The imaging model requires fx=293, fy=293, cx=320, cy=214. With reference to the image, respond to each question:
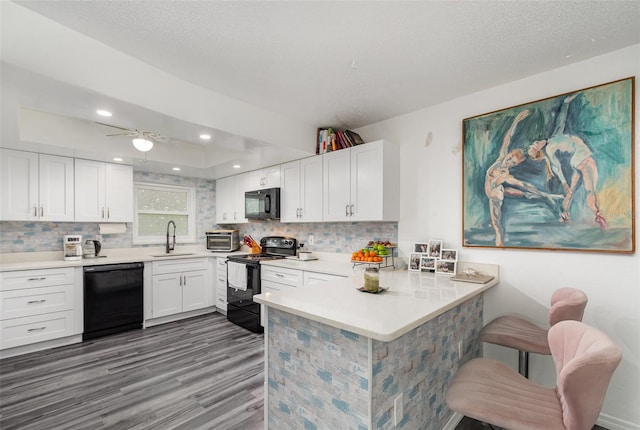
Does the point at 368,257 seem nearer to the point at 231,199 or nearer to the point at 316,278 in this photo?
the point at 316,278

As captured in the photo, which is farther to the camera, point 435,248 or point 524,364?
point 435,248

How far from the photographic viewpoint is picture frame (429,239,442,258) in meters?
2.75

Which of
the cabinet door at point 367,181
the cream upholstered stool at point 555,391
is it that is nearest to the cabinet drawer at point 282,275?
the cabinet door at point 367,181

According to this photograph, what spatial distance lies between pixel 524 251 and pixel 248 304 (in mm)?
3082

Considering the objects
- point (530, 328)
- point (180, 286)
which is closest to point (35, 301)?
point (180, 286)

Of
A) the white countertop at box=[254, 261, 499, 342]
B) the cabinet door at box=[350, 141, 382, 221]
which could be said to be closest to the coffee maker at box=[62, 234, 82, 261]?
the white countertop at box=[254, 261, 499, 342]

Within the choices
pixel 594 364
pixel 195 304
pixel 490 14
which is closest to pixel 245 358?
pixel 195 304

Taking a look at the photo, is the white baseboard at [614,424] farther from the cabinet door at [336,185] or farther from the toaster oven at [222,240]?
the toaster oven at [222,240]

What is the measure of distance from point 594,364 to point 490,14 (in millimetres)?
1761

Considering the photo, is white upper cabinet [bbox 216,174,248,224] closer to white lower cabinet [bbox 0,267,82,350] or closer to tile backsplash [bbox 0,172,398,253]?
tile backsplash [bbox 0,172,398,253]

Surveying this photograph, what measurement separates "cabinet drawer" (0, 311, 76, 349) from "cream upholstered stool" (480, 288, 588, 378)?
4301 mm

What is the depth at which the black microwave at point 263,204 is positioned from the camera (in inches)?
158

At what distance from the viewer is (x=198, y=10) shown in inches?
63.5

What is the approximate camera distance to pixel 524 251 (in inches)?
92.5
